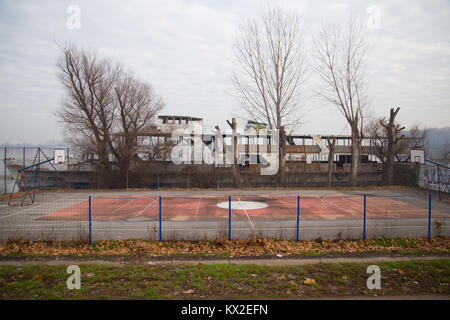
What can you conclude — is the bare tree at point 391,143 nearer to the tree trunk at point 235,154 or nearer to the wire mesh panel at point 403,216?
the wire mesh panel at point 403,216

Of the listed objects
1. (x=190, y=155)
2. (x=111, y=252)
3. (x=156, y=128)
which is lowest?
(x=111, y=252)

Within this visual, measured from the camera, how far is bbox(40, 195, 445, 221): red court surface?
16.0m

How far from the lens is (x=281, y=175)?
32.0m

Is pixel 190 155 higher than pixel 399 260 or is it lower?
Result: higher

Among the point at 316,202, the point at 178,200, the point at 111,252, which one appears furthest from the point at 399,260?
the point at 178,200

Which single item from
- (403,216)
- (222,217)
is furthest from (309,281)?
(403,216)

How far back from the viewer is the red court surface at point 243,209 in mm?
16031

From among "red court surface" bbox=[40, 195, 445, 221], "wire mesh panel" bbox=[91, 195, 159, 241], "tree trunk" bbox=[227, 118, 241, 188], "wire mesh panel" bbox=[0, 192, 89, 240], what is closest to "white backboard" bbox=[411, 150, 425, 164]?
"red court surface" bbox=[40, 195, 445, 221]

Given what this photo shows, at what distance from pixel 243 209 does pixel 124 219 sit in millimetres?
7257

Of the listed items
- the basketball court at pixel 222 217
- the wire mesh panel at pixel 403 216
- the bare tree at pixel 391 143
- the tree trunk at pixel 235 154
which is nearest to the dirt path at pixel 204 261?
the basketball court at pixel 222 217

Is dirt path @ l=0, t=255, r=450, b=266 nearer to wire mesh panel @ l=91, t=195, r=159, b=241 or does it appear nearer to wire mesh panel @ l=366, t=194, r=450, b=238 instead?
wire mesh panel @ l=91, t=195, r=159, b=241

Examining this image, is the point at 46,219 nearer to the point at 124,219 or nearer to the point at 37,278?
the point at 124,219

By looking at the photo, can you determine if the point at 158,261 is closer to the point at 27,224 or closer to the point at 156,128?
the point at 27,224
